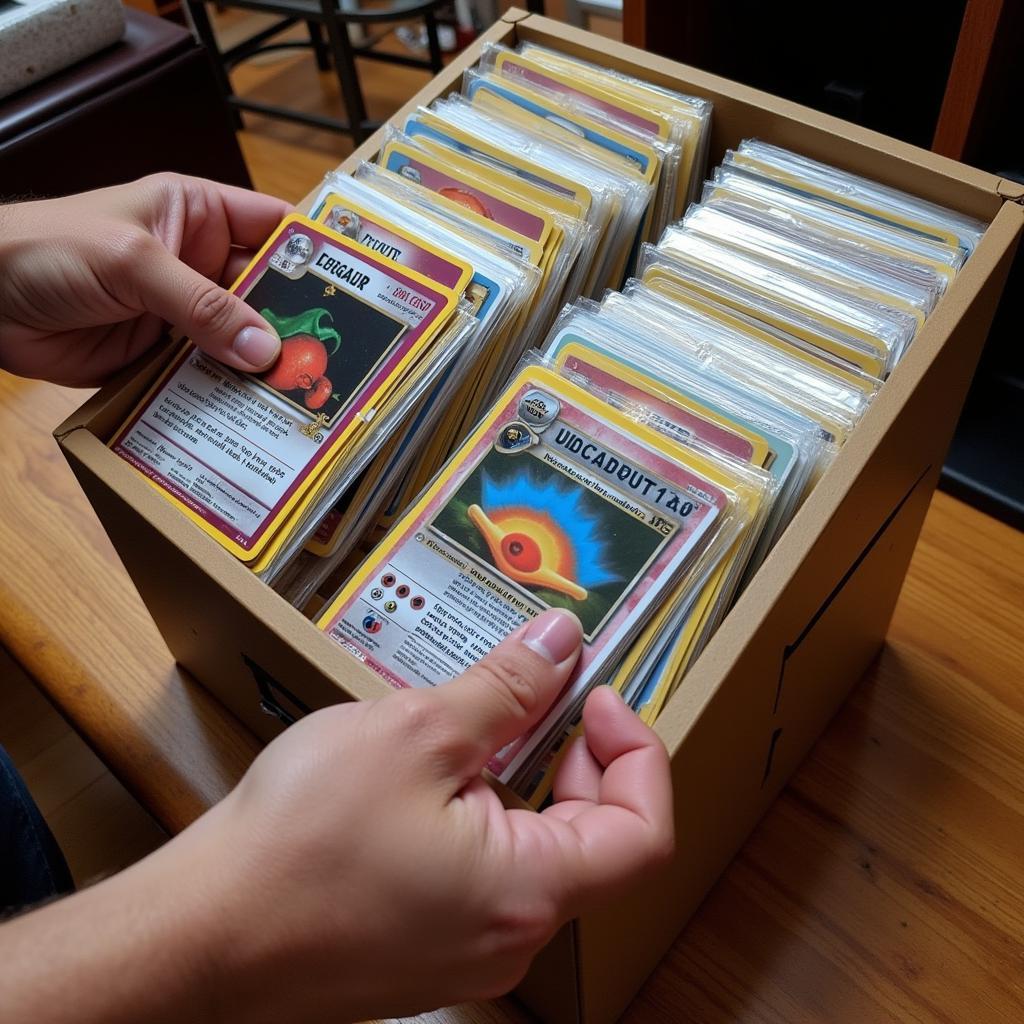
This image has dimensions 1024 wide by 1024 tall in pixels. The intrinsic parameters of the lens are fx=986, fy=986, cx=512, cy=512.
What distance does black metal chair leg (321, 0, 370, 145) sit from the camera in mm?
1346

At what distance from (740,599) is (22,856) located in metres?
0.49

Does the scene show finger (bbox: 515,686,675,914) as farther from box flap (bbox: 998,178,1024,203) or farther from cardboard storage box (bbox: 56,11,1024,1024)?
box flap (bbox: 998,178,1024,203)

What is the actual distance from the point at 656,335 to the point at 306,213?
263mm

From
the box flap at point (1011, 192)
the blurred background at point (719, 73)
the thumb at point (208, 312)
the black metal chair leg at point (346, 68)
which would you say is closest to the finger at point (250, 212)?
the thumb at point (208, 312)

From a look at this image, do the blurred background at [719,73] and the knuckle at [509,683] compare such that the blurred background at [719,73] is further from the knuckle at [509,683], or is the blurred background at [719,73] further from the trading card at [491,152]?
the knuckle at [509,683]

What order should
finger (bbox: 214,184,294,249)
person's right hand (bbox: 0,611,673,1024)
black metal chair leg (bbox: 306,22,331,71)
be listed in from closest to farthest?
1. person's right hand (bbox: 0,611,673,1024)
2. finger (bbox: 214,184,294,249)
3. black metal chair leg (bbox: 306,22,331,71)

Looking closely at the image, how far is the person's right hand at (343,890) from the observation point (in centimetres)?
39

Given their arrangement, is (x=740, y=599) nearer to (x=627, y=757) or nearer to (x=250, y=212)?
(x=627, y=757)

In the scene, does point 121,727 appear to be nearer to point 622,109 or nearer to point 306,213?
point 306,213

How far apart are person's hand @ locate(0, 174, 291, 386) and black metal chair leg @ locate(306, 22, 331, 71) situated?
110 cm

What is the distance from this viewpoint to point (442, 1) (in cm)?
141

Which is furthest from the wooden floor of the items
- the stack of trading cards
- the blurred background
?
the blurred background

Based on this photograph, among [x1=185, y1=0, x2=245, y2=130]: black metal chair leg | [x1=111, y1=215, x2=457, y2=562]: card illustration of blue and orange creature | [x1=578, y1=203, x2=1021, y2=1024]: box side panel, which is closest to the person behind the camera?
[x1=578, y1=203, x2=1021, y2=1024]: box side panel

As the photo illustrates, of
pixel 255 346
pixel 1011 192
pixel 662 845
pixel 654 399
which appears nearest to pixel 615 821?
pixel 662 845
